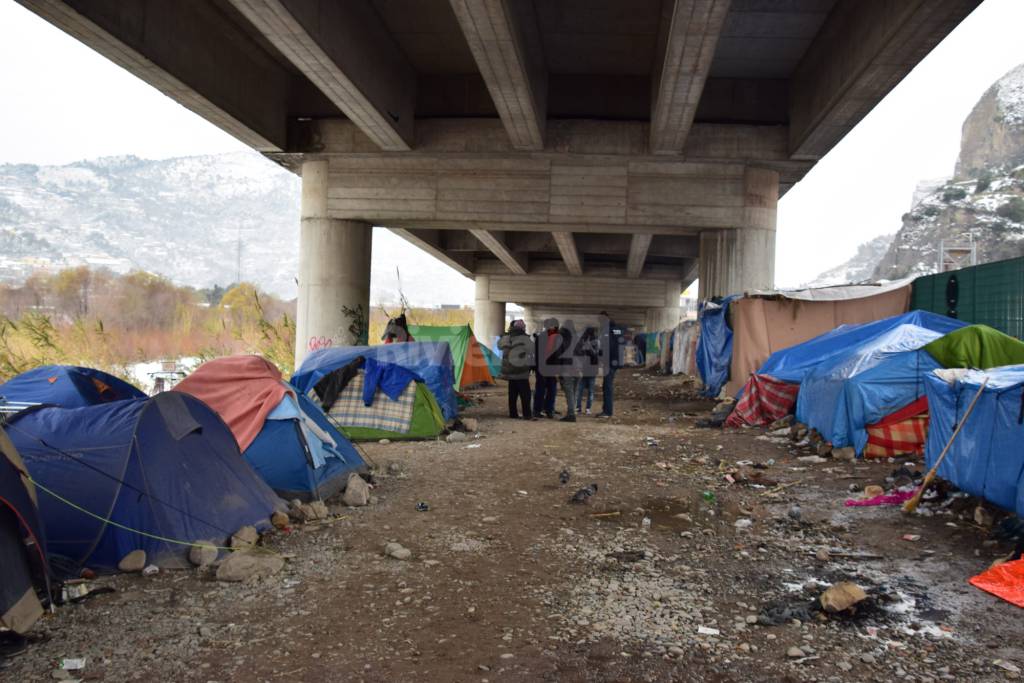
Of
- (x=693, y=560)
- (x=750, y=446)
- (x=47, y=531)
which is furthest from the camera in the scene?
(x=750, y=446)

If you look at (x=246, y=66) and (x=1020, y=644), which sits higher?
(x=246, y=66)

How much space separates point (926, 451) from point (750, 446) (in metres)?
3.49

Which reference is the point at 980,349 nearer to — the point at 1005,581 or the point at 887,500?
the point at 887,500

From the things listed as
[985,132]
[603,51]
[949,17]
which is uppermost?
[985,132]

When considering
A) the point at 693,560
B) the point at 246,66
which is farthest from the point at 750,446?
the point at 246,66

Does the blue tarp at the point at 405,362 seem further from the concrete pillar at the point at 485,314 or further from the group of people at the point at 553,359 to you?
the concrete pillar at the point at 485,314

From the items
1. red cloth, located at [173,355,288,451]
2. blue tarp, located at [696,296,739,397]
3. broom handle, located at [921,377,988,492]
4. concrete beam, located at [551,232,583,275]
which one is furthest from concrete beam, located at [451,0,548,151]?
concrete beam, located at [551,232,583,275]

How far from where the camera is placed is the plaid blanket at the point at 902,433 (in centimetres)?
838

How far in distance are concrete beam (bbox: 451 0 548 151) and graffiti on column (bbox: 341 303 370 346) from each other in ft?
18.5

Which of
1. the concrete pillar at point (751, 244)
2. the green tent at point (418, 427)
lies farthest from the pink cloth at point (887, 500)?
the concrete pillar at point (751, 244)

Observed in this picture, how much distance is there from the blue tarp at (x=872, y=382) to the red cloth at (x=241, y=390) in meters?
6.41

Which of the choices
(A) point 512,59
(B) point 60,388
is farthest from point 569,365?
(B) point 60,388

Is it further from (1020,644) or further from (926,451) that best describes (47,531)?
(926,451)

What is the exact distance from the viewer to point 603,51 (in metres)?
14.3
